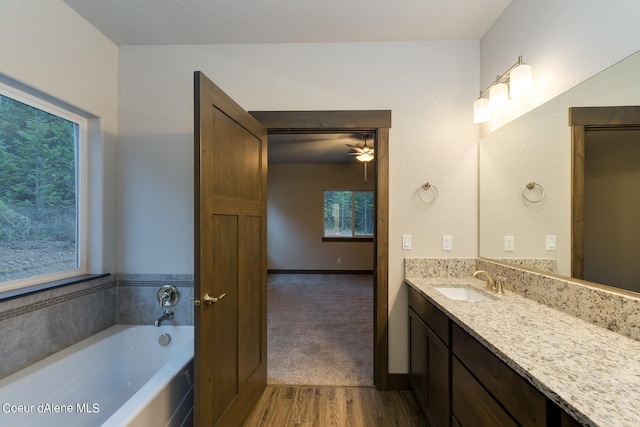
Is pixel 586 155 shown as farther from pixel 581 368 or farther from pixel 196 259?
pixel 196 259

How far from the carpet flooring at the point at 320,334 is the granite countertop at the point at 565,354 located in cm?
133

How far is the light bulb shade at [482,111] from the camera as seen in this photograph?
6.10ft

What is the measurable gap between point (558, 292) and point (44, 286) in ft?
9.51

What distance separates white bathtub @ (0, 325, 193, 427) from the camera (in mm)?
1285

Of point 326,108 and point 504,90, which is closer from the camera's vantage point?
point 504,90

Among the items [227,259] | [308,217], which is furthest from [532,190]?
[308,217]

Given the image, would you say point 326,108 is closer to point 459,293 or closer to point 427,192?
point 427,192

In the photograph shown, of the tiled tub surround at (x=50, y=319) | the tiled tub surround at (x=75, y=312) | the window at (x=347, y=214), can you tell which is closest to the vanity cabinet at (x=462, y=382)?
the tiled tub surround at (x=75, y=312)

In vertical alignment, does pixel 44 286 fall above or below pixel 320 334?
above

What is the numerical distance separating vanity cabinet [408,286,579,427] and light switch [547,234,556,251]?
712mm

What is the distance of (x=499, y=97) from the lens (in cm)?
176

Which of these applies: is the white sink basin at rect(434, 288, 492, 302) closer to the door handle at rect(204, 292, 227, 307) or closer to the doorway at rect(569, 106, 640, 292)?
the doorway at rect(569, 106, 640, 292)

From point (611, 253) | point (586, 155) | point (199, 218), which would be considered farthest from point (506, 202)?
point (199, 218)

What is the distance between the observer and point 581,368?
2.72 feet
